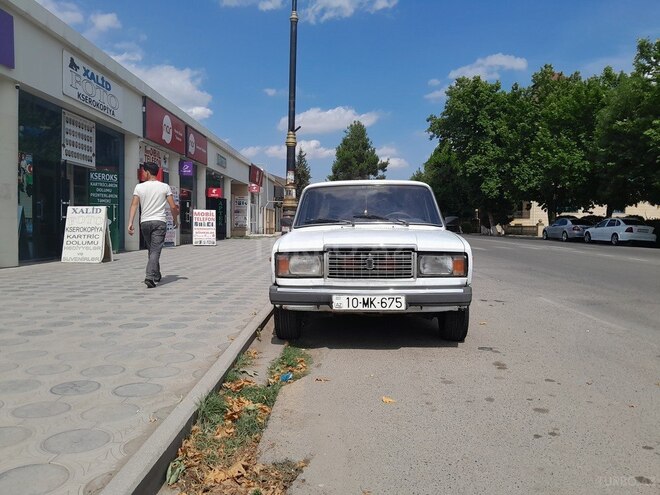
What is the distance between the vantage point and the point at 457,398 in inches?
151

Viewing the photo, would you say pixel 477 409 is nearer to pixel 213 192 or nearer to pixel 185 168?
pixel 185 168

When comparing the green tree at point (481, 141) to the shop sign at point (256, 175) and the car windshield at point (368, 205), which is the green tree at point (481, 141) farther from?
the car windshield at point (368, 205)

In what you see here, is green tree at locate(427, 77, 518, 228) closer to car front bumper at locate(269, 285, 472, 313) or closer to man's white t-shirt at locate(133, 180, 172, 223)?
man's white t-shirt at locate(133, 180, 172, 223)

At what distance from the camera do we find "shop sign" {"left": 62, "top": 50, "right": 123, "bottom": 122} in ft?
39.0

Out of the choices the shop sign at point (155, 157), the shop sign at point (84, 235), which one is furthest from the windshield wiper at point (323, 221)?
the shop sign at point (155, 157)

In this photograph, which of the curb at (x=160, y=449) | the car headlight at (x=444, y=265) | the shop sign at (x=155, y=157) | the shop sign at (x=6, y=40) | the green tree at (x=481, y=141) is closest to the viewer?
the curb at (x=160, y=449)

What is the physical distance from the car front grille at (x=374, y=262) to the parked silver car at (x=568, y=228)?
30356mm

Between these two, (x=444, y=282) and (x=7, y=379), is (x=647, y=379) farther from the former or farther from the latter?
(x=7, y=379)

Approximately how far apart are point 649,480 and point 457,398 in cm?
137

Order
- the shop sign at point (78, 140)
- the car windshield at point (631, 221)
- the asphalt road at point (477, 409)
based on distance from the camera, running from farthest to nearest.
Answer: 1. the car windshield at point (631, 221)
2. the shop sign at point (78, 140)
3. the asphalt road at point (477, 409)

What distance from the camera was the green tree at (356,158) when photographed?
69.1 meters

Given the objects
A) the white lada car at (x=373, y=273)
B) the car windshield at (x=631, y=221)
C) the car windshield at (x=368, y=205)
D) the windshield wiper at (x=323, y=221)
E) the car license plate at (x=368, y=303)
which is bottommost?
the car license plate at (x=368, y=303)

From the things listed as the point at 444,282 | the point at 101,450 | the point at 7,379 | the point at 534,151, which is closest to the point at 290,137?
the point at 444,282

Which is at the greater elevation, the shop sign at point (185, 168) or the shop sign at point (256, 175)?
the shop sign at point (256, 175)
